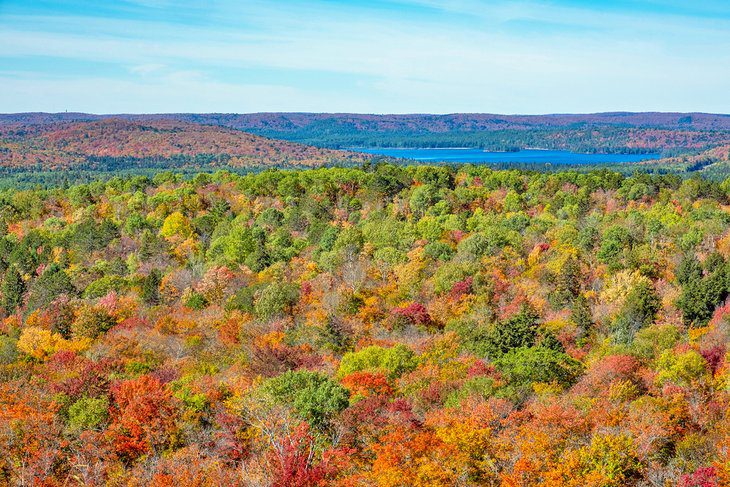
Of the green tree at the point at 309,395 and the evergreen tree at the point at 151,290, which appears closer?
the green tree at the point at 309,395

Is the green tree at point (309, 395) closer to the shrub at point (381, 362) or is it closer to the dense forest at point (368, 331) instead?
the dense forest at point (368, 331)

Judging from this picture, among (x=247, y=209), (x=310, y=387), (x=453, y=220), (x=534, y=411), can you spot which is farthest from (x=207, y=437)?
(x=247, y=209)

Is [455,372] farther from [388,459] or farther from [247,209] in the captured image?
[247,209]

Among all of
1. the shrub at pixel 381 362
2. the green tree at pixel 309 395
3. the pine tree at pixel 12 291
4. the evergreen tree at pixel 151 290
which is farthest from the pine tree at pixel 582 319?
the pine tree at pixel 12 291

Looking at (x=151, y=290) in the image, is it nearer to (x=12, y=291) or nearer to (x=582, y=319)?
(x=12, y=291)

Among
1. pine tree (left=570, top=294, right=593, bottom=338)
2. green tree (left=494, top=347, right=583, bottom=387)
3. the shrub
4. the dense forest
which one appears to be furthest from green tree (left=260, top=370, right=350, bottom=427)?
pine tree (left=570, top=294, right=593, bottom=338)

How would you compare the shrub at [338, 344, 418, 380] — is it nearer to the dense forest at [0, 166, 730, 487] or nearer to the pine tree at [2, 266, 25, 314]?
the dense forest at [0, 166, 730, 487]

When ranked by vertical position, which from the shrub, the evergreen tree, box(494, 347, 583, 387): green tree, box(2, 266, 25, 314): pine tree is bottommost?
box(2, 266, 25, 314): pine tree

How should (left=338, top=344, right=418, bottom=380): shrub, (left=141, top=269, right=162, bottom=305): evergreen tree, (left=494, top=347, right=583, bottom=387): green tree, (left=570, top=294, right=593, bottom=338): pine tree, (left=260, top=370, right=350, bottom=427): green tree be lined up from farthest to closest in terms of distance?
(left=141, top=269, right=162, bottom=305): evergreen tree < (left=570, top=294, right=593, bottom=338): pine tree < (left=338, top=344, right=418, bottom=380): shrub < (left=494, top=347, right=583, bottom=387): green tree < (left=260, top=370, right=350, bottom=427): green tree
